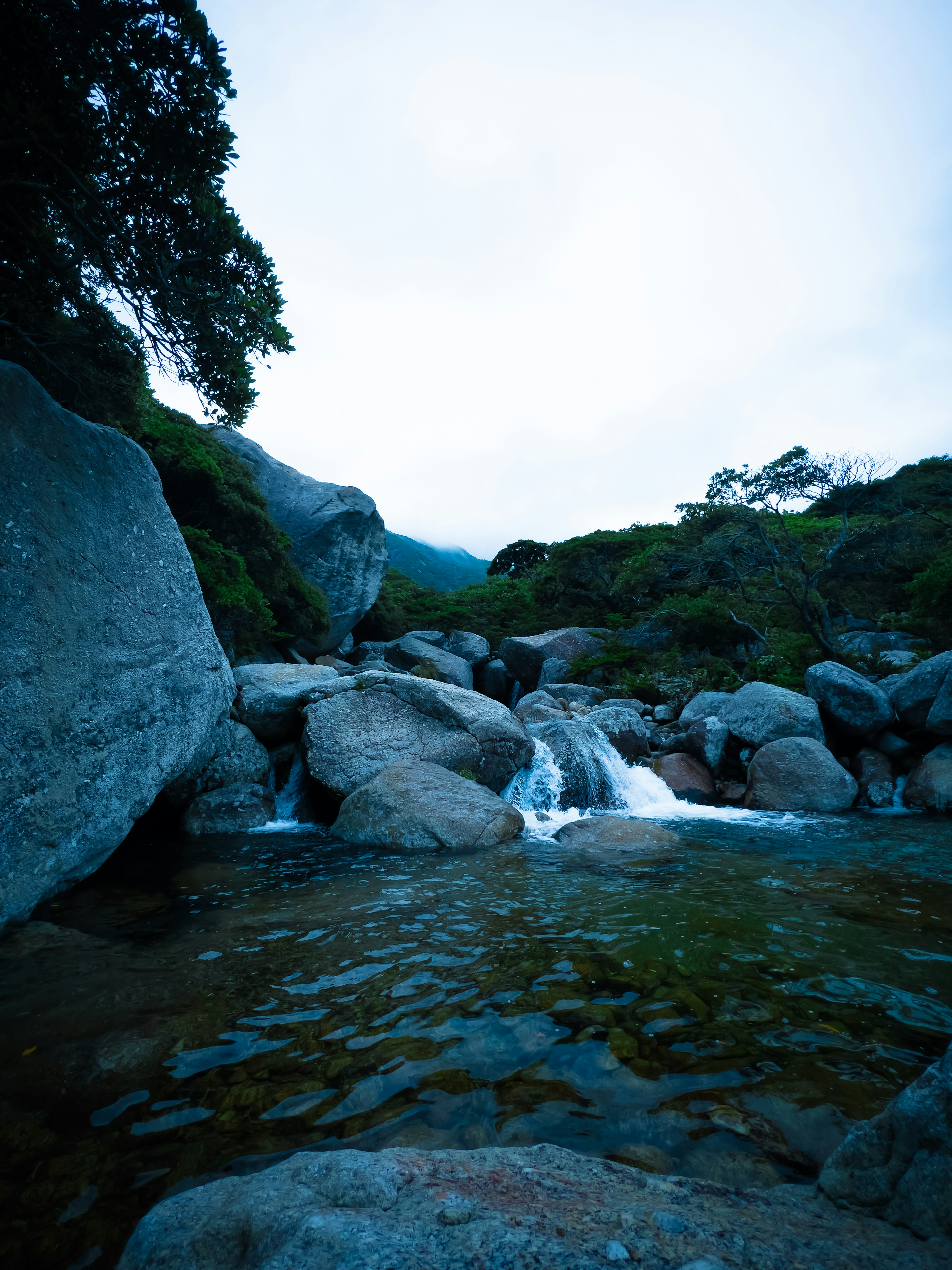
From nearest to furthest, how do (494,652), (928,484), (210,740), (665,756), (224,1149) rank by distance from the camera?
(224,1149) → (210,740) → (665,756) → (928,484) → (494,652)

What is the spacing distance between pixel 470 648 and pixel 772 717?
17469 mm

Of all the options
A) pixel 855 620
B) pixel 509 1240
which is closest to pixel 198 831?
pixel 509 1240

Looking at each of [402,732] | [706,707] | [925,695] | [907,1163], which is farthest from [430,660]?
[907,1163]

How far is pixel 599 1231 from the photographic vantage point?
1856 mm

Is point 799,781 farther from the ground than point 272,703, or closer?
closer

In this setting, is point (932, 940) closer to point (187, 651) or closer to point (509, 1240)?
point (509, 1240)

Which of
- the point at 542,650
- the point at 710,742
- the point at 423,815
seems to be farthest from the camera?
the point at 542,650

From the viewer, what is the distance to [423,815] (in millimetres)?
9703

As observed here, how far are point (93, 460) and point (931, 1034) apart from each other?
10.0 m

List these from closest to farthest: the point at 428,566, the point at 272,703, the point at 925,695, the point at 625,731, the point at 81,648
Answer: the point at 81,648 → the point at 272,703 → the point at 925,695 → the point at 625,731 → the point at 428,566

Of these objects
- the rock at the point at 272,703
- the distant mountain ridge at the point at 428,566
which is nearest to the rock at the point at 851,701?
the rock at the point at 272,703

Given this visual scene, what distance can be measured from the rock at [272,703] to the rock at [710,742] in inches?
382

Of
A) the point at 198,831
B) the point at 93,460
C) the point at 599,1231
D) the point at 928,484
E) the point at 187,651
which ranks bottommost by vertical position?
the point at 198,831

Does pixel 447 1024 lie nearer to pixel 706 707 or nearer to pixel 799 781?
pixel 799 781
